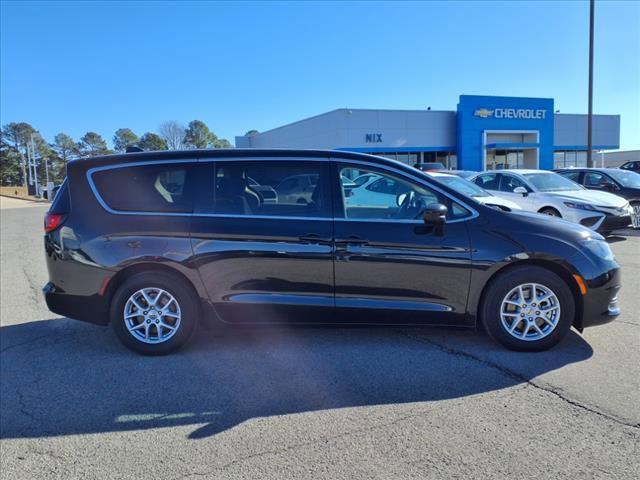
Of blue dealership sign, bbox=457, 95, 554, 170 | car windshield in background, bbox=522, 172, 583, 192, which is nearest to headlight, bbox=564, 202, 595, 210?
car windshield in background, bbox=522, 172, 583, 192

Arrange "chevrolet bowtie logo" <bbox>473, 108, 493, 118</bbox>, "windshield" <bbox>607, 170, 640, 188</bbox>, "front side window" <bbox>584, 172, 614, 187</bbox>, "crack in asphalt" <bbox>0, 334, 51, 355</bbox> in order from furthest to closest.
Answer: "chevrolet bowtie logo" <bbox>473, 108, 493, 118</bbox>
"front side window" <bbox>584, 172, 614, 187</bbox>
"windshield" <bbox>607, 170, 640, 188</bbox>
"crack in asphalt" <bbox>0, 334, 51, 355</bbox>

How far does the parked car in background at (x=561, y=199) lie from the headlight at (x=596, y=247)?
610 centimetres

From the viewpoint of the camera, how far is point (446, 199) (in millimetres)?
4250

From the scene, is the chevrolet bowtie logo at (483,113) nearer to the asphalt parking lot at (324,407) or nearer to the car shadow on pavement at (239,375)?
the asphalt parking lot at (324,407)

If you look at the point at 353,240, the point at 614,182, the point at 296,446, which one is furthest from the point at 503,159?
the point at 296,446

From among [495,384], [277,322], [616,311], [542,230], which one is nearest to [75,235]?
[277,322]

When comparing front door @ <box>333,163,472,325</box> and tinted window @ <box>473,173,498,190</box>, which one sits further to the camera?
tinted window @ <box>473,173,498,190</box>

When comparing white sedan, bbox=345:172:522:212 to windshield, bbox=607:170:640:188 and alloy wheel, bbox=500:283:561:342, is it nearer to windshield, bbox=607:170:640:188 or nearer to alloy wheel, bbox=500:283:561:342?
alloy wheel, bbox=500:283:561:342

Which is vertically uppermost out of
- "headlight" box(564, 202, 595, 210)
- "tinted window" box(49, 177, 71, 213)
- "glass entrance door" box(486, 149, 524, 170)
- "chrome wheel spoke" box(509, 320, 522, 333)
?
"glass entrance door" box(486, 149, 524, 170)

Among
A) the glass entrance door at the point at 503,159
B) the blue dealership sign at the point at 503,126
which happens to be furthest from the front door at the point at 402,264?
the glass entrance door at the point at 503,159

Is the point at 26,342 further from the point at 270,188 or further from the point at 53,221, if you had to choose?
the point at 270,188

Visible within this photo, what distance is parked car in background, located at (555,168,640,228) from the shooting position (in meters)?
12.0

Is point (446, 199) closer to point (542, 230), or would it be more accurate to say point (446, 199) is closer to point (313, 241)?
point (542, 230)

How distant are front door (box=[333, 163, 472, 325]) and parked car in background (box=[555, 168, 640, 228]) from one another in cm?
968
